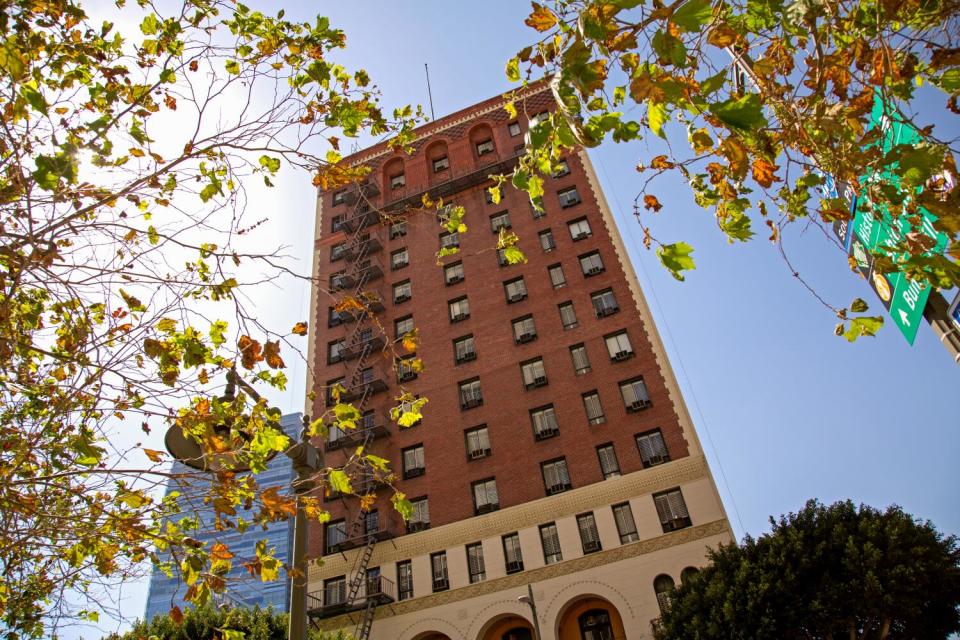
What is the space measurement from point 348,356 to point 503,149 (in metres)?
16.4

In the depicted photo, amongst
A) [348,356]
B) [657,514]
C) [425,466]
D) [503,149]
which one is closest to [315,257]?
[348,356]

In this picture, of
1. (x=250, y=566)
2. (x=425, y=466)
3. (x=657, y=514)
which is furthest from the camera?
(x=425, y=466)

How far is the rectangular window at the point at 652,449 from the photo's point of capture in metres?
24.2

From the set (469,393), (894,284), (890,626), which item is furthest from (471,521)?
(894,284)

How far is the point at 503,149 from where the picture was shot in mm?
38406

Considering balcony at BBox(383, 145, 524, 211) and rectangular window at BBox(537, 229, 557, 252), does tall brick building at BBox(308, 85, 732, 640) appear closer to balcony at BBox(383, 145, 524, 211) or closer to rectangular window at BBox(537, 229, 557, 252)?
rectangular window at BBox(537, 229, 557, 252)

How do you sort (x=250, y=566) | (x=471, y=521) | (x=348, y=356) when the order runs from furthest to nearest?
(x=348, y=356) → (x=471, y=521) → (x=250, y=566)

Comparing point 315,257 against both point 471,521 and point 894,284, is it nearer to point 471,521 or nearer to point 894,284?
point 471,521

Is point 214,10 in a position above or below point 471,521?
below

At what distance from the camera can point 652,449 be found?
24516 millimetres

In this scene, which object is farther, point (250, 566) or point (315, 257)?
point (315, 257)

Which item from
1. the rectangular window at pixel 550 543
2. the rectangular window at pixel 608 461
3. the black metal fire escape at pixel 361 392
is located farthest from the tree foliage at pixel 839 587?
the black metal fire escape at pixel 361 392

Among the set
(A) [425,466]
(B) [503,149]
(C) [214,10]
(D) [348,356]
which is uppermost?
(B) [503,149]

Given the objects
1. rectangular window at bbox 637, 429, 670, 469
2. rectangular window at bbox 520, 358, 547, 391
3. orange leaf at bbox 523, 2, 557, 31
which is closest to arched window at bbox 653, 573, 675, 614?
rectangular window at bbox 637, 429, 670, 469
